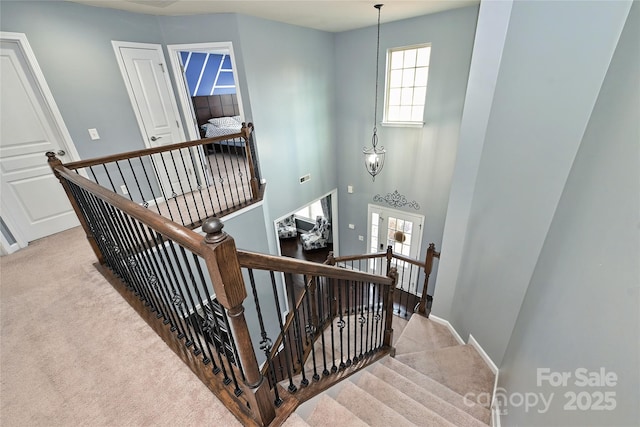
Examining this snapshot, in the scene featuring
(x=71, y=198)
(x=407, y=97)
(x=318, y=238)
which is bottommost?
(x=318, y=238)

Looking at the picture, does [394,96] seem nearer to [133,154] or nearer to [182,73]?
[182,73]

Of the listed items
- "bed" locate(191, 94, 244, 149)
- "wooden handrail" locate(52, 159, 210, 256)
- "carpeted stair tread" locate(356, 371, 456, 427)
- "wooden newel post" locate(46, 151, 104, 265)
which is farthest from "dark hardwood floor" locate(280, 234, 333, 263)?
"wooden handrail" locate(52, 159, 210, 256)

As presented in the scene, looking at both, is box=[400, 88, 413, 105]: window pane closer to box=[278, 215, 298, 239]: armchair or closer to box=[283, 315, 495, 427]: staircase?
box=[283, 315, 495, 427]: staircase

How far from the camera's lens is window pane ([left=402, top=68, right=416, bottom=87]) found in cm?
443

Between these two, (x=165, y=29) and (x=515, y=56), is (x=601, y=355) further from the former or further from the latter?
(x=165, y=29)

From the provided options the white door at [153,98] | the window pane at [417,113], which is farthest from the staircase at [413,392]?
the window pane at [417,113]

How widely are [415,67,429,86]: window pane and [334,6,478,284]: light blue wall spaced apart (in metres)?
0.16

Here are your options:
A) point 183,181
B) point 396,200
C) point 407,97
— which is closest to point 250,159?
point 183,181

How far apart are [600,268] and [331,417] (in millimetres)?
1427

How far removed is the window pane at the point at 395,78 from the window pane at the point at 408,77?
0.07 m

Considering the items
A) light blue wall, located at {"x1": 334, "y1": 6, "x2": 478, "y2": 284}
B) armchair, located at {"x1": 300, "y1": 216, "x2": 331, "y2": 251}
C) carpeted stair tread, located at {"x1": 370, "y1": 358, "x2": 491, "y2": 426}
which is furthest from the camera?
armchair, located at {"x1": 300, "y1": 216, "x2": 331, "y2": 251}

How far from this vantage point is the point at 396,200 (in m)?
5.35

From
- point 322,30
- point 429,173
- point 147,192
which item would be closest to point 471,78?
point 429,173

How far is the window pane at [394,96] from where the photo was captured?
15.4ft
